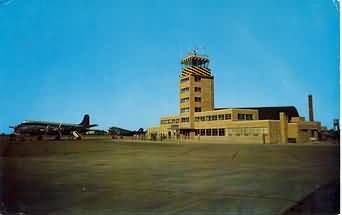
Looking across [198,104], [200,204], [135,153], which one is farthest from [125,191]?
[198,104]

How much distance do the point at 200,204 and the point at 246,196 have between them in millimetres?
494

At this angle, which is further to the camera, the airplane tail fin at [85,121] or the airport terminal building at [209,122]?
the airport terminal building at [209,122]

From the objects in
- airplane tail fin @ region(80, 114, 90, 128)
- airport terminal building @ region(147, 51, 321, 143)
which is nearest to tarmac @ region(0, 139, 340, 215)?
airplane tail fin @ region(80, 114, 90, 128)

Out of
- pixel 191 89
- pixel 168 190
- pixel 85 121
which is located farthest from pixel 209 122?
pixel 168 190

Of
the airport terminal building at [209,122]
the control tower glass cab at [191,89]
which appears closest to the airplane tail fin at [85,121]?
the airport terminal building at [209,122]

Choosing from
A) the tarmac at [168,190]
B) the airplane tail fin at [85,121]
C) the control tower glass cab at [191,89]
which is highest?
the control tower glass cab at [191,89]

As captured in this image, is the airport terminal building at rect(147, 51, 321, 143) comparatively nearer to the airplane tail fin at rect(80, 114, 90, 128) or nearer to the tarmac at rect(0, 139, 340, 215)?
the airplane tail fin at rect(80, 114, 90, 128)

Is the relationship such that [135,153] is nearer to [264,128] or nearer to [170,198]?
[170,198]

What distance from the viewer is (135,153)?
5305 mm

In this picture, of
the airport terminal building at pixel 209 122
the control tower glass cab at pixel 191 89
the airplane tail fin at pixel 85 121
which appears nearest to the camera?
the airplane tail fin at pixel 85 121

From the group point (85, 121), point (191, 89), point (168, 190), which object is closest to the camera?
point (168, 190)

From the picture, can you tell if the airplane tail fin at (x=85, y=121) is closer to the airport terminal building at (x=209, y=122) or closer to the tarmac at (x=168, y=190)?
the tarmac at (x=168, y=190)

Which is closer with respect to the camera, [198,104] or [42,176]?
[42,176]

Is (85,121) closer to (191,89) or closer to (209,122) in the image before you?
(191,89)
